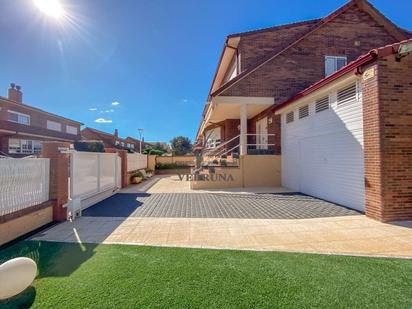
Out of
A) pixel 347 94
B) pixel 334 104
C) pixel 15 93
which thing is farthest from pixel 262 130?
pixel 15 93

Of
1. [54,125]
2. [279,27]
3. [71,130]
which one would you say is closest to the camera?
[279,27]

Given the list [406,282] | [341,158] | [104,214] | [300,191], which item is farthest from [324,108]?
[104,214]

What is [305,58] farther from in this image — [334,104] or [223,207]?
[223,207]

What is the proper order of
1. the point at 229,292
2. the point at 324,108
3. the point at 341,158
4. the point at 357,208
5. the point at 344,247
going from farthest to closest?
1. the point at 324,108
2. the point at 341,158
3. the point at 357,208
4. the point at 344,247
5. the point at 229,292

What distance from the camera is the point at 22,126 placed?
2764 centimetres

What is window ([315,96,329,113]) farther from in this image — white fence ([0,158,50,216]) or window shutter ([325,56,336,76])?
white fence ([0,158,50,216])

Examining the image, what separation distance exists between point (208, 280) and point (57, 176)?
17.5 ft

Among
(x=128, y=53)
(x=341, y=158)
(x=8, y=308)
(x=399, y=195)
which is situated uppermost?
(x=128, y=53)

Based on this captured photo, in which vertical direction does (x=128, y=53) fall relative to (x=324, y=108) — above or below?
above

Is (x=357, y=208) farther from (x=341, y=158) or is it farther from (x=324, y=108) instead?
(x=324, y=108)

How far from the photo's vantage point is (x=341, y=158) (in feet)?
25.3

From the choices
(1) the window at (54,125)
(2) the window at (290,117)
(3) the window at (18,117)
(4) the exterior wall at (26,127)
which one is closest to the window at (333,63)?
(2) the window at (290,117)

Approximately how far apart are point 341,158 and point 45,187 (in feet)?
29.9

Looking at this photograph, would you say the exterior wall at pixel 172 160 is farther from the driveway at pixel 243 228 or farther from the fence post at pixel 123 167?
→ the driveway at pixel 243 228
